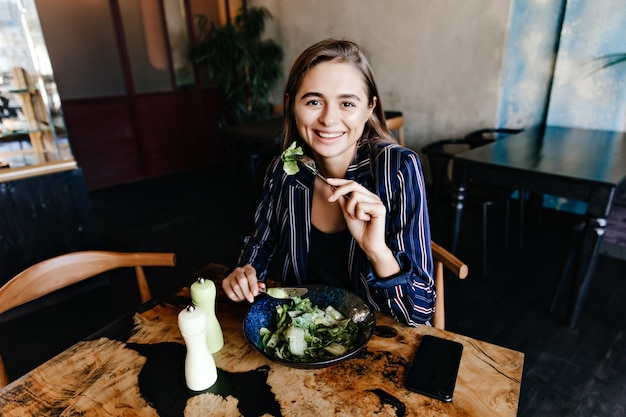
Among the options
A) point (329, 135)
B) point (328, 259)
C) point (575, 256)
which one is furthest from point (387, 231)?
point (575, 256)

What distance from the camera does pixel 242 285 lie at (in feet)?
3.42

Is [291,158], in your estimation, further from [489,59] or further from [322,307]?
[489,59]

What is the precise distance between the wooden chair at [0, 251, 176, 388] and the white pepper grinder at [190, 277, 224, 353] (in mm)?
430

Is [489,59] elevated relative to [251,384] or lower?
elevated

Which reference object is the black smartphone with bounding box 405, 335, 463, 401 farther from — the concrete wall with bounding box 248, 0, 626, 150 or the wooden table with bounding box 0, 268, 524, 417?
the concrete wall with bounding box 248, 0, 626, 150

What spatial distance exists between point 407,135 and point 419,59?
2.59ft

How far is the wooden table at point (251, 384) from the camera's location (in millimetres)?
735

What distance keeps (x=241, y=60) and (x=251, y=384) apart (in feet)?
15.8

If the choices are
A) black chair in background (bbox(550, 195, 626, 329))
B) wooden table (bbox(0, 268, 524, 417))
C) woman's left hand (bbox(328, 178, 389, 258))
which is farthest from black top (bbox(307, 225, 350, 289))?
black chair in background (bbox(550, 195, 626, 329))

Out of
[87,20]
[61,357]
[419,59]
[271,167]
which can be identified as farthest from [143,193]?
[61,357]

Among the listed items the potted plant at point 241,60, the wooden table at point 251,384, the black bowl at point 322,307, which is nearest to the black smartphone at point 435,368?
the wooden table at point 251,384

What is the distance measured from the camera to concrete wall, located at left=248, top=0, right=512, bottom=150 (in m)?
3.44

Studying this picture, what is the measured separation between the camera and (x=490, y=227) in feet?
11.1

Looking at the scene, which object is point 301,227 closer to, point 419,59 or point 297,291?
point 297,291
